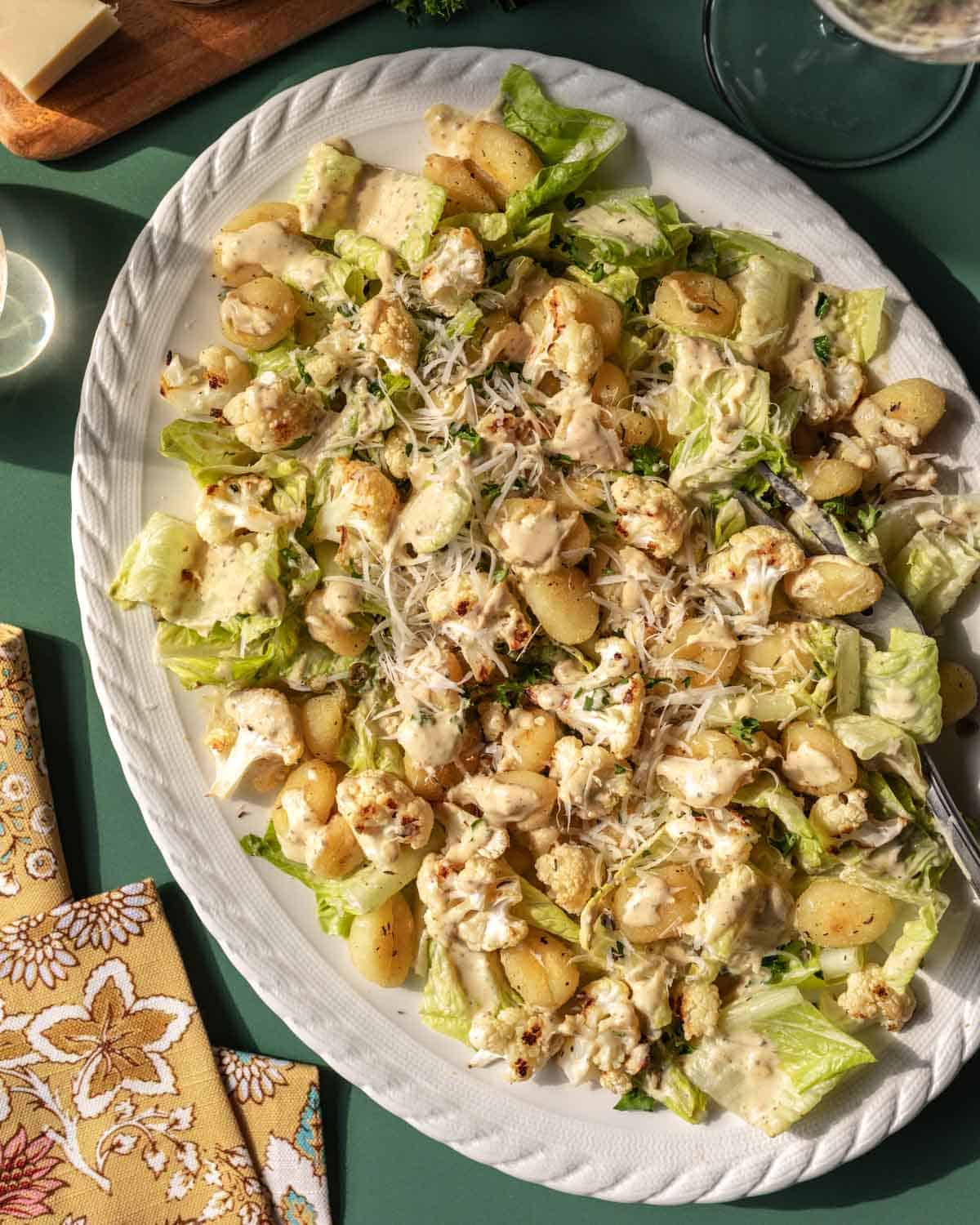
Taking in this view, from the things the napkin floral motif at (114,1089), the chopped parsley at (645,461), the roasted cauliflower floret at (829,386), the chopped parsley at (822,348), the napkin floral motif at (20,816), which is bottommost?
the napkin floral motif at (114,1089)

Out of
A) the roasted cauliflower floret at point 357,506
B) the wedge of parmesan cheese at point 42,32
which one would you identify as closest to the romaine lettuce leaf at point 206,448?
the roasted cauliflower floret at point 357,506

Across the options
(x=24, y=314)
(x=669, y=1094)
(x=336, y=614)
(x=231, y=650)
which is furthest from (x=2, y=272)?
(x=669, y=1094)

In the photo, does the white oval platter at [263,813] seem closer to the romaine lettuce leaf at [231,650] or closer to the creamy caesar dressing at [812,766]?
the romaine lettuce leaf at [231,650]

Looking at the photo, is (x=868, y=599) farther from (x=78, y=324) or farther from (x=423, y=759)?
(x=78, y=324)

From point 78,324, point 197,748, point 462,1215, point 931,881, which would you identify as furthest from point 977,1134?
point 78,324

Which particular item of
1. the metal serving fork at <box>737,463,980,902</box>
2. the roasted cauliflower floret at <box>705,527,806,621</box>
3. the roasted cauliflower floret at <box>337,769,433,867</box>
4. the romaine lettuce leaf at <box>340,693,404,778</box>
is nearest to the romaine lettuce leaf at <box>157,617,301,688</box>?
the romaine lettuce leaf at <box>340,693,404,778</box>

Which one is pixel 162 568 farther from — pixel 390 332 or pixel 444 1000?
Answer: pixel 444 1000
